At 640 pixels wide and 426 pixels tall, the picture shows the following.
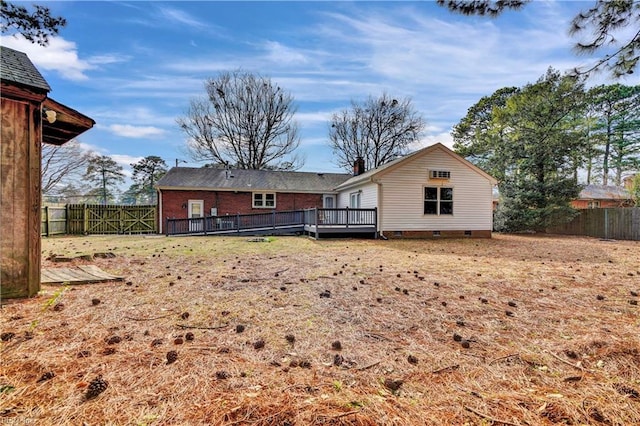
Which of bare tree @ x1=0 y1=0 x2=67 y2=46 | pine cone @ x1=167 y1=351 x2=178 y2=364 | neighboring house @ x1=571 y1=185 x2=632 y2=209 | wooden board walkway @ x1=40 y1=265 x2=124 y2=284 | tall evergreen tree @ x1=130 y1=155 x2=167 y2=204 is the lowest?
pine cone @ x1=167 y1=351 x2=178 y2=364

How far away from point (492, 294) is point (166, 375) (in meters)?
4.10

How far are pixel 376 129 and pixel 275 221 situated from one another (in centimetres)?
1513

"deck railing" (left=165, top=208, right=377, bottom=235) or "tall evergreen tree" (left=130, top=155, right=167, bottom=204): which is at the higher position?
"tall evergreen tree" (left=130, top=155, right=167, bottom=204)

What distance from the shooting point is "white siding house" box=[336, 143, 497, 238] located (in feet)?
45.1

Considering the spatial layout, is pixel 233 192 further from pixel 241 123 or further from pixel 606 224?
pixel 606 224

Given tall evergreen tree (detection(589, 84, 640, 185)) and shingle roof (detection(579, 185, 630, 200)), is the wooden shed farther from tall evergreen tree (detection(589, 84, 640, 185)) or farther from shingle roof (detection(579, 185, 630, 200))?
shingle roof (detection(579, 185, 630, 200))

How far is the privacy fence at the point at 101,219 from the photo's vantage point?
16766 millimetres

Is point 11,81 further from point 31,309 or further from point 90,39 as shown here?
point 90,39

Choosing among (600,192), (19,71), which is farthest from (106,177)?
(600,192)

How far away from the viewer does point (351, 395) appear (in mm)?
1780

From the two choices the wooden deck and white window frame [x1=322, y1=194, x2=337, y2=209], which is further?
white window frame [x1=322, y1=194, x2=337, y2=209]

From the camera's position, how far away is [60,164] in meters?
23.2

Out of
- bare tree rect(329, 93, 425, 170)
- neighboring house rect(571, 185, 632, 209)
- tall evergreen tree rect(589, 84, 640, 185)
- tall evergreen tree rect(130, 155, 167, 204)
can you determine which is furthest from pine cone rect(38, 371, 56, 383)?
tall evergreen tree rect(130, 155, 167, 204)

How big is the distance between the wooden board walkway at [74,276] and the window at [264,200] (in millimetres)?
13646
